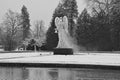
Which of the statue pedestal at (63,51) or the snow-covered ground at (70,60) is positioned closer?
the snow-covered ground at (70,60)

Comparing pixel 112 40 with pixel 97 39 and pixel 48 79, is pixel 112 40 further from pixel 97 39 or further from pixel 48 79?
pixel 48 79

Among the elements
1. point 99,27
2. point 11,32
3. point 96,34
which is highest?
point 99,27

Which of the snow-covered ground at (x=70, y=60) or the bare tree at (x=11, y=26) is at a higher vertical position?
the bare tree at (x=11, y=26)

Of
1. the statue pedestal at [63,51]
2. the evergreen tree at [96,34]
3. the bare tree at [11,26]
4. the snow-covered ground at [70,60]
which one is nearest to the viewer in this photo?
the snow-covered ground at [70,60]

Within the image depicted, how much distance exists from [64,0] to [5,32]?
54.1 feet

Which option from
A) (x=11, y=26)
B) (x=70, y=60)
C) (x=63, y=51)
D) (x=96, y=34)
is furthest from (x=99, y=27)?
(x=70, y=60)

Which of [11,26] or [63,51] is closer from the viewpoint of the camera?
[63,51]

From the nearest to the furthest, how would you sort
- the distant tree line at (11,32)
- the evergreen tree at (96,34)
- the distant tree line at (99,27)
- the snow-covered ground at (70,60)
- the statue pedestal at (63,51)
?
the snow-covered ground at (70,60) < the statue pedestal at (63,51) < the distant tree line at (99,27) < the evergreen tree at (96,34) < the distant tree line at (11,32)

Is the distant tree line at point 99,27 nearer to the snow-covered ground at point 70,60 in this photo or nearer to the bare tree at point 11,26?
the bare tree at point 11,26

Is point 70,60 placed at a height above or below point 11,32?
below

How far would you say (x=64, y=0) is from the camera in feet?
206

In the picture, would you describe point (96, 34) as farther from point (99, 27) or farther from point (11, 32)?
point (11, 32)

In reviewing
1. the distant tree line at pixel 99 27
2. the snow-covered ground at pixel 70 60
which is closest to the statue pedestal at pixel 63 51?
the snow-covered ground at pixel 70 60

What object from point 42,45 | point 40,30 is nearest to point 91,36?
point 42,45
